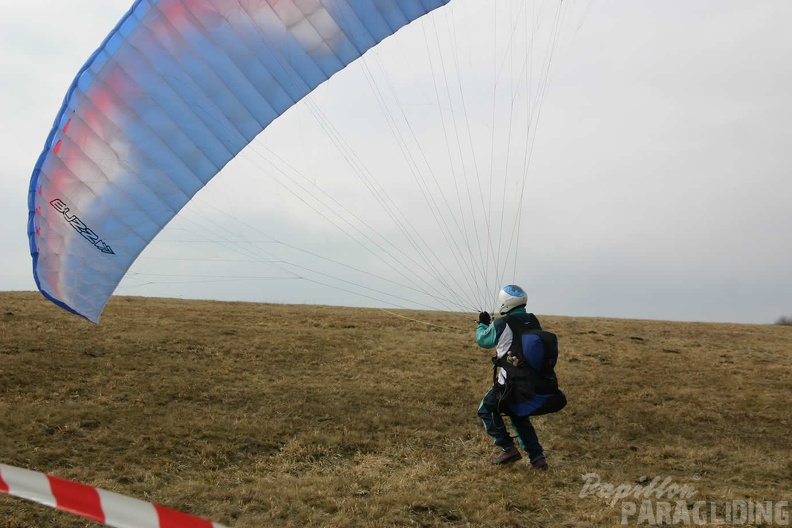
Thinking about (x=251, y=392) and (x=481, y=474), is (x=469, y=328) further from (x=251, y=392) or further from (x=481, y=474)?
(x=481, y=474)

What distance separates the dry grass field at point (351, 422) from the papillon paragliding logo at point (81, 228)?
8.36 ft

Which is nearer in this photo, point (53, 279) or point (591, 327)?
point (53, 279)

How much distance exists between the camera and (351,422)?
10414mm

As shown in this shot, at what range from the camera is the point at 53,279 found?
8.30 m

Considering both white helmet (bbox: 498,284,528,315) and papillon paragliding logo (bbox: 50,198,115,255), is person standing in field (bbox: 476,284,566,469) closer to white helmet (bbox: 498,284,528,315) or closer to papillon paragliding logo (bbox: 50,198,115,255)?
white helmet (bbox: 498,284,528,315)

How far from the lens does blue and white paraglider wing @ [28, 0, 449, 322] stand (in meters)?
8.10

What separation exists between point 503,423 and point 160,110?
18.8ft

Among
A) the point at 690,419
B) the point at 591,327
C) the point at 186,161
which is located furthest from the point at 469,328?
the point at 186,161

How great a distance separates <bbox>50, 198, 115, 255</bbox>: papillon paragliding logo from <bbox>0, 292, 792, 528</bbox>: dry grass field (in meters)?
2.55

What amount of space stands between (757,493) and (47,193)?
8993mm

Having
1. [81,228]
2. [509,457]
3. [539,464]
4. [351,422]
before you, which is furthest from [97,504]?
[351,422]

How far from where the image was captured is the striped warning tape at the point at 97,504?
177 inches

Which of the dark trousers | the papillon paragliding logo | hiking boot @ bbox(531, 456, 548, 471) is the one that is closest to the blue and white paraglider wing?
the papillon paragliding logo

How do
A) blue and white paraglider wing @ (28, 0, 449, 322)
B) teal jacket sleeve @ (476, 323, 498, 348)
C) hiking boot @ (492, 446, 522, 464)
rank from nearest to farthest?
blue and white paraglider wing @ (28, 0, 449, 322) < teal jacket sleeve @ (476, 323, 498, 348) < hiking boot @ (492, 446, 522, 464)
